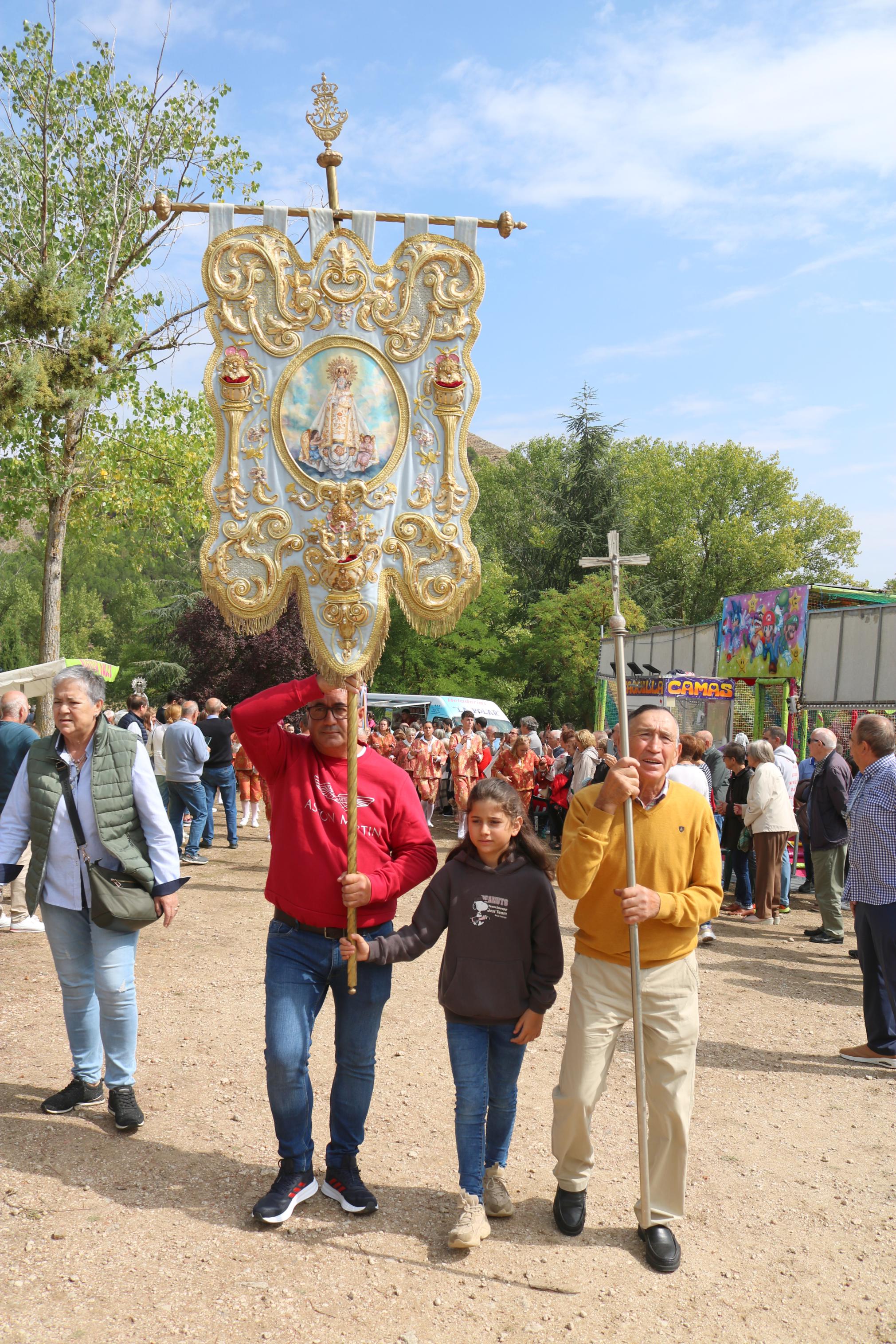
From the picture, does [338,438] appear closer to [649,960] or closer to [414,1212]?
[649,960]

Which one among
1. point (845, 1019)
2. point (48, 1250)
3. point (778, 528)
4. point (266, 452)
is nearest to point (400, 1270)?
point (48, 1250)

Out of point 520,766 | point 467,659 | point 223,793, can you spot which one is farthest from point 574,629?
point 223,793

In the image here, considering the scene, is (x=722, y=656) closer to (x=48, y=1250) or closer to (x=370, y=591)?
(x=370, y=591)

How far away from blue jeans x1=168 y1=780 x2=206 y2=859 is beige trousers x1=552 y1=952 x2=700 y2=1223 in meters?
8.49

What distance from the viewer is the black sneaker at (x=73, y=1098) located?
16.3ft

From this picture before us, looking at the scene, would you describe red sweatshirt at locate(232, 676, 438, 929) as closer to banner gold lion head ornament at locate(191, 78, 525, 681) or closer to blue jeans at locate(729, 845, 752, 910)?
banner gold lion head ornament at locate(191, 78, 525, 681)

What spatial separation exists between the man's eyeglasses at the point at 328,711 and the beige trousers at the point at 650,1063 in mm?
1316

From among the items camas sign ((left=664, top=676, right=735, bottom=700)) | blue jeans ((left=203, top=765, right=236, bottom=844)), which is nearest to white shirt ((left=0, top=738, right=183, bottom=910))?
blue jeans ((left=203, top=765, right=236, bottom=844))

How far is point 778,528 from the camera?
55.1 meters

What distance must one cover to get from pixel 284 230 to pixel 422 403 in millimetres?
965

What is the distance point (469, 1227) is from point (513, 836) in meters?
1.43

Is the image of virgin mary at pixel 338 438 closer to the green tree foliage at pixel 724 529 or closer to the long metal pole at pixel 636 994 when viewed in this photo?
the long metal pole at pixel 636 994

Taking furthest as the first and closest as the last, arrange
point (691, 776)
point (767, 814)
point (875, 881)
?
1. point (767, 814)
2. point (691, 776)
3. point (875, 881)

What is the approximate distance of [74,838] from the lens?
4.78 m
